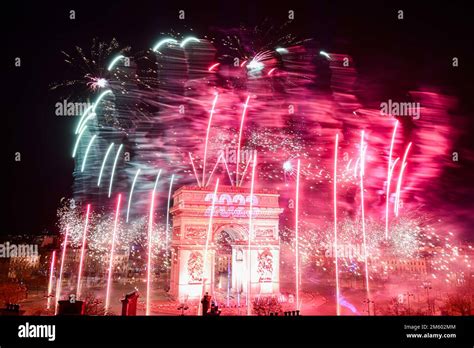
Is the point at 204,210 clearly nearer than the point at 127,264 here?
Yes

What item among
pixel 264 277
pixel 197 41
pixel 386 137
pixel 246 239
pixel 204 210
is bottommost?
pixel 264 277

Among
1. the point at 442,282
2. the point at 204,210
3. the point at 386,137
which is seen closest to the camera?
the point at 204,210
